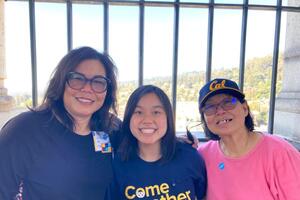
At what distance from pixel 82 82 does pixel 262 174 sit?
42.0 inches

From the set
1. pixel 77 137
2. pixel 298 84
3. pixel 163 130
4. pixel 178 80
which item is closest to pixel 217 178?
pixel 163 130

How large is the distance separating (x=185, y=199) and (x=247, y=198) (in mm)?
326

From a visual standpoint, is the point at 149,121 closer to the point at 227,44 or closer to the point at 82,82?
the point at 82,82

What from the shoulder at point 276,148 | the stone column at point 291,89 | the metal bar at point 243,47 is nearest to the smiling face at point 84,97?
the shoulder at point 276,148

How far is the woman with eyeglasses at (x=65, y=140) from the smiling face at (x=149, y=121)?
18cm

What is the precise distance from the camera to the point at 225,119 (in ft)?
4.82

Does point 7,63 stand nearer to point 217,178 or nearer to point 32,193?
point 32,193

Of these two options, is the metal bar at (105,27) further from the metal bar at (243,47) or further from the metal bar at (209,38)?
the metal bar at (243,47)

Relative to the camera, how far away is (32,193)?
1205 millimetres

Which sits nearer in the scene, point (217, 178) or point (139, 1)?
point (217, 178)

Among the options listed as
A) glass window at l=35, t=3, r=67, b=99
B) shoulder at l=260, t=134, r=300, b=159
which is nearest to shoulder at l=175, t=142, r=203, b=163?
shoulder at l=260, t=134, r=300, b=159

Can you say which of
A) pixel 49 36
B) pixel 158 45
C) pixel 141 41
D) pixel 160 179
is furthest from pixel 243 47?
pixel 49 36

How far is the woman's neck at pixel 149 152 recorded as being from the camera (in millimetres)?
1545

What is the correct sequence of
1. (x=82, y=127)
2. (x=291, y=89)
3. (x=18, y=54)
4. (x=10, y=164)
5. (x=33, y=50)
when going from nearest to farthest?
(x=10, y=164)
(x=82, y=127)
(x=33, y=50)
(x=18, y=54)
(x=291, y=89)
